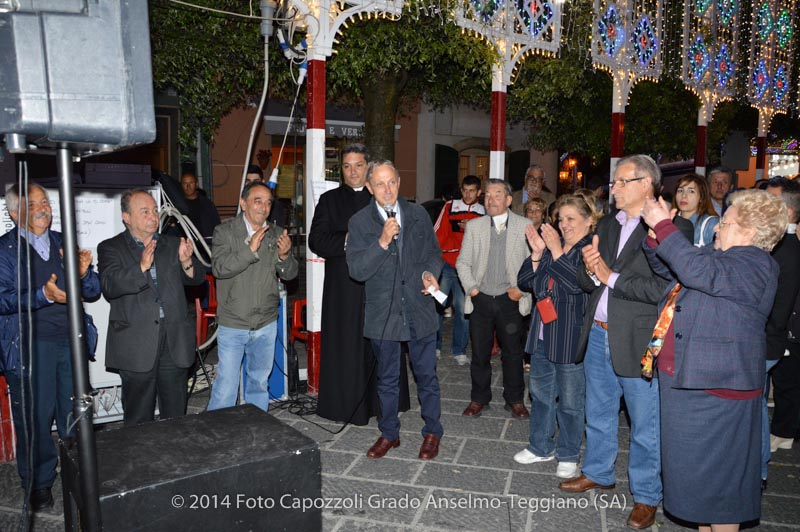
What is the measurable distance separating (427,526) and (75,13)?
308 centimetres

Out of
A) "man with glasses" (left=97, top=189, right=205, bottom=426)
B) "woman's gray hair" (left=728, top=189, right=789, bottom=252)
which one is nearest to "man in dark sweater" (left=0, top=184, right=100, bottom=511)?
"man with glasses" (left=97, top=189, right=205, bottom=426)

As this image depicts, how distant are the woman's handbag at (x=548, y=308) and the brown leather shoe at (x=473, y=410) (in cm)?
149

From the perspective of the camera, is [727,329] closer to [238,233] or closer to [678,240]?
[678,240]

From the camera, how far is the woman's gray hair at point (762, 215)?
2.96 meters

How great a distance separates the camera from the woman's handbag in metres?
4.33

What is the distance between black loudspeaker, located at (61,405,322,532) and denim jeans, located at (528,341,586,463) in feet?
7.39

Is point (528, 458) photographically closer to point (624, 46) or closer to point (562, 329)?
point (562, 329)

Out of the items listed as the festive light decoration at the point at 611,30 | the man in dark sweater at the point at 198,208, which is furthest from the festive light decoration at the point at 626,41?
the man in dark sweater at the point at 198,208

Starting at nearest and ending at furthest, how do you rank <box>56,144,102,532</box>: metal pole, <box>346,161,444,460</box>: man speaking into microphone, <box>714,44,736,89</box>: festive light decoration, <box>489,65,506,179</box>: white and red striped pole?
1. <box>56,144,102,532</box>: metal pole
2. <box>346,161,444,460</box>: man speaking into microphone
3. <box>489,65,506,179</box>: white and red striped pole
4. <box>714,44,736,89</box>: festive light decoration

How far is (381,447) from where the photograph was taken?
468 cm

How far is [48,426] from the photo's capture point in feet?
13.4

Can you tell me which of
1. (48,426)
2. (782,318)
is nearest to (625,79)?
(782,318)

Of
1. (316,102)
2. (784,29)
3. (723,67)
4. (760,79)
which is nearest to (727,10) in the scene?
(723,67)

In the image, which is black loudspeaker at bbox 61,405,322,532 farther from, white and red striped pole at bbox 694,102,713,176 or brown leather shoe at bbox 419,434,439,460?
white and red striped pole at bbox 694,102,713,176
